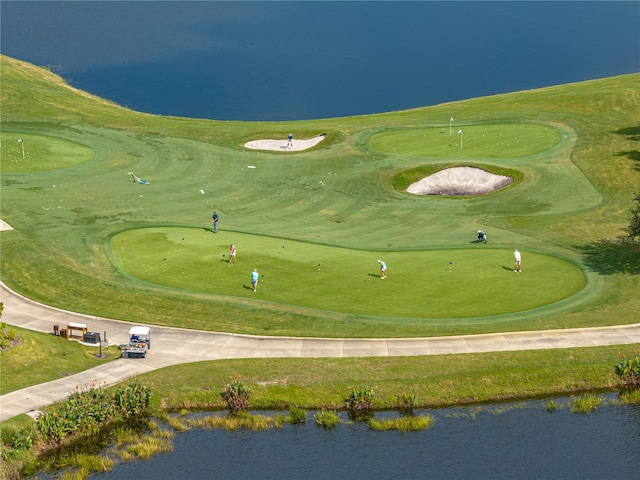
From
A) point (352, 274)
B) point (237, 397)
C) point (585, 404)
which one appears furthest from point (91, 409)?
point (585, 404)

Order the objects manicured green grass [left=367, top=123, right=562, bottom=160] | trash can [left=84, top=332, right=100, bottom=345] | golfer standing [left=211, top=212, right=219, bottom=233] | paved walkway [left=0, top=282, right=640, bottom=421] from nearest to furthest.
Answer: paved walkway [left=0, top=282, right=640, bottom=421] < trash can [left=84, top=332, right=100, bottom=345] < golfer standing [left=211, top=212, right=219, bottom=233] < manicured green grass [left=367, top=123, right=562, bottom=160]

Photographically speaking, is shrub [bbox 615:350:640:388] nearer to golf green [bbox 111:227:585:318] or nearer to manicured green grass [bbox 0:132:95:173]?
golf green [bbox 111:227:585:318]

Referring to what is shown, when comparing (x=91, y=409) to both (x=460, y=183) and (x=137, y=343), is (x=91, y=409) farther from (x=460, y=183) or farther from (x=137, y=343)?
(x=460, y=183)

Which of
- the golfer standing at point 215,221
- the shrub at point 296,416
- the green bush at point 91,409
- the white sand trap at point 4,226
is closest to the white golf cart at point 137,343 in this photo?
the green bush at point 91,409

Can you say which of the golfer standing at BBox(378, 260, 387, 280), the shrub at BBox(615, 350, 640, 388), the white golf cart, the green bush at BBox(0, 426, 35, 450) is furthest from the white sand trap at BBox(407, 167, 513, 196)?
the green bush at BBox(0, 426, 35, 450)

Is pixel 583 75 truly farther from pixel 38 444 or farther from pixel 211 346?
pixel 38 444

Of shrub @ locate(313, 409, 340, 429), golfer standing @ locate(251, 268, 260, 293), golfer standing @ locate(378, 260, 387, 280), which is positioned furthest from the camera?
golfer standing @ locate(378, 260, 387, 280)

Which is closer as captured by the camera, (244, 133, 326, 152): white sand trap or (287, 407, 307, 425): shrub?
(287, 407, 307, 425): shrub
